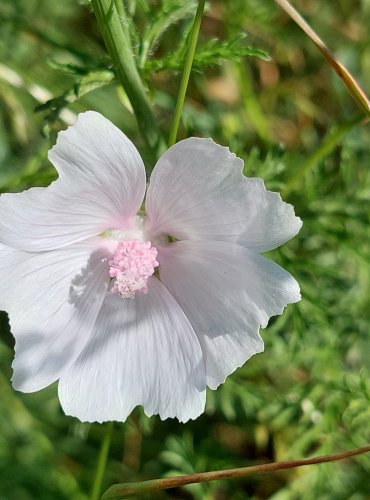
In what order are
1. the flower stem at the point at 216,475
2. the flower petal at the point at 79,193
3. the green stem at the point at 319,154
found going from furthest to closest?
the green stem at the point at 319,154 → the flower stem at the point at 216,475 → the flower petal at the point at 79,193

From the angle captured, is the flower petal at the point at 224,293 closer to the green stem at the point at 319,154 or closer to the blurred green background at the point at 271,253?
the blurred green background at the point at 271,253

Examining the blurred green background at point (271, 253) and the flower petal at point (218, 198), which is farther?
the blurred green background at point (271, 253)

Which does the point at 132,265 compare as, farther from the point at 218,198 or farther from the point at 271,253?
the point at 271,253

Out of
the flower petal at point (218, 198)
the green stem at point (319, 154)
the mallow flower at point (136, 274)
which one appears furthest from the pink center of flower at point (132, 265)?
the green stem at point (319, 154)

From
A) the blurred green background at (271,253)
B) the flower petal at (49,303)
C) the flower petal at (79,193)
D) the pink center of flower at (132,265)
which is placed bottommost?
the blurred green background at (271,253)

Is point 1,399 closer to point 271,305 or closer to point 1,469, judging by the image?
point 1,469

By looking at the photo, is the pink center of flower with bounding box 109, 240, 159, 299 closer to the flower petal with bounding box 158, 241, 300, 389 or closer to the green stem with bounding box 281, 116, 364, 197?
the flower petal with bounding box 158, 241, 300, 389

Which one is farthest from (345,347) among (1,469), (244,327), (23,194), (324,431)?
(23,194)
